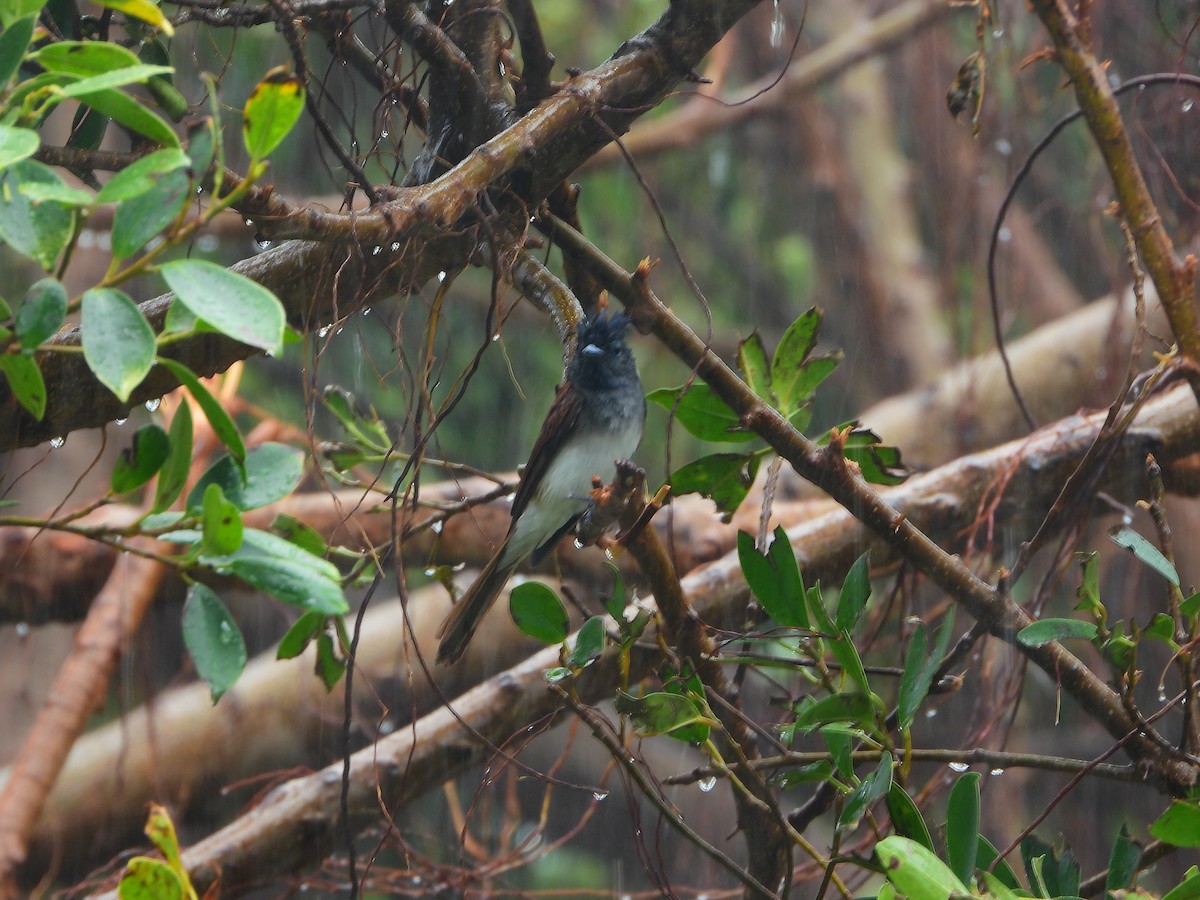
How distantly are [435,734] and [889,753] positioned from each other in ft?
3.10

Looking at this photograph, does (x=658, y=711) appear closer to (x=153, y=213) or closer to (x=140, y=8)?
(x=153, y=213)

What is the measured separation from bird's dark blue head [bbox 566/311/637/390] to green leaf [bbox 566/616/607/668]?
703mm

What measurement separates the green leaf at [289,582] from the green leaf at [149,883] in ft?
0.94

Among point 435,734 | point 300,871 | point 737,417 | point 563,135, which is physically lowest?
point 300,871

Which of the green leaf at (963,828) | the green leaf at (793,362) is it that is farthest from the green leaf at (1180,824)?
the green leaf at (793,362)

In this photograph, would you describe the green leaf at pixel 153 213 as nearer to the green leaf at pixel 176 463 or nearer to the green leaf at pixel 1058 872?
the green leaf at pixel 176 463

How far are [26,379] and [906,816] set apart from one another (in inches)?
30.1

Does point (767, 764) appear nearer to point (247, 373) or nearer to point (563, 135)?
point (563, 135)

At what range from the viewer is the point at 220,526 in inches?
30.0

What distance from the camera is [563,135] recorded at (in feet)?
3.76

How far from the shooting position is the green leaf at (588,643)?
3.08 feet

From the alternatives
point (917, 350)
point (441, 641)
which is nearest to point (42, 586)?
point (441, 641)

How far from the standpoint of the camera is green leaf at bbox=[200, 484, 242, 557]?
2.48 feet

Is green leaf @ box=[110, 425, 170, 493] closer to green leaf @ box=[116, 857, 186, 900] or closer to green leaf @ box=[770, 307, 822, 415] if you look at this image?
green leaf @ box=[116, 857, 186, 900]
